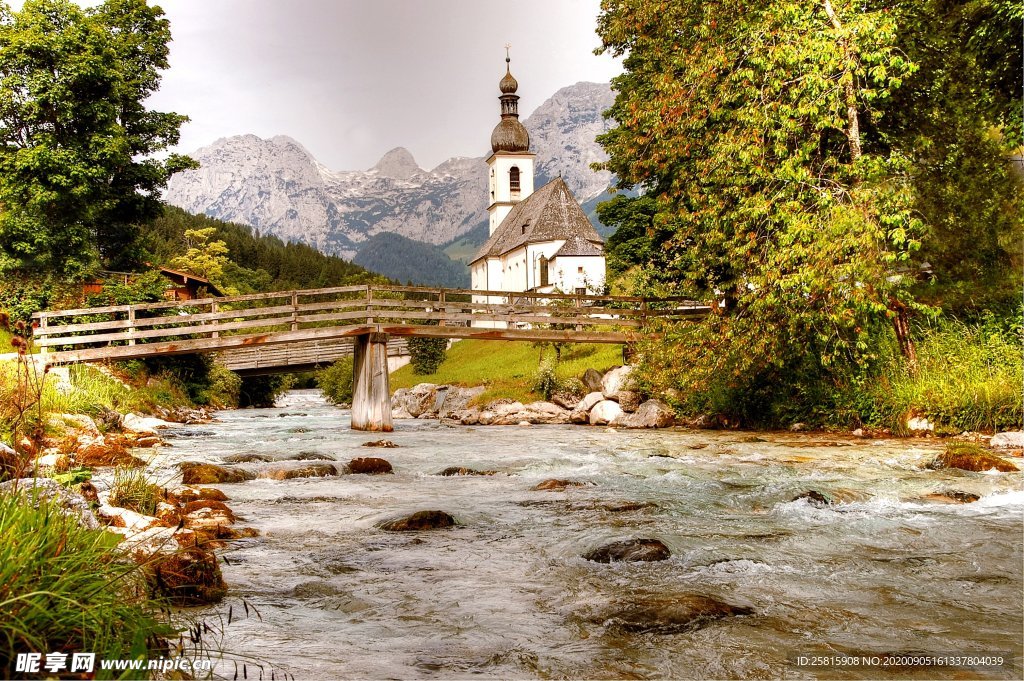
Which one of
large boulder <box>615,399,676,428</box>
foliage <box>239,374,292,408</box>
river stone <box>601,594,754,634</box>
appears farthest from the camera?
foliage <box>239,374,292,408</box>

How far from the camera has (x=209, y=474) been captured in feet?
36.2

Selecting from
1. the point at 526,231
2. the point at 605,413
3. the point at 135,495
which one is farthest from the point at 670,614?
the point at 526,231

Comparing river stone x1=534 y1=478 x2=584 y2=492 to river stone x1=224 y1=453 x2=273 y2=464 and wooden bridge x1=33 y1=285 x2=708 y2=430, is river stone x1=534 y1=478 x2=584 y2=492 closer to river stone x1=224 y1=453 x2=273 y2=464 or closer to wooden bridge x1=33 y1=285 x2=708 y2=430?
river stone x1=224 y1=453 x2=273 y2=464

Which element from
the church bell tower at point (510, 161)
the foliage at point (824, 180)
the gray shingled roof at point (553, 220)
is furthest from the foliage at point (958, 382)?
the church bell tower at point (510, 161)

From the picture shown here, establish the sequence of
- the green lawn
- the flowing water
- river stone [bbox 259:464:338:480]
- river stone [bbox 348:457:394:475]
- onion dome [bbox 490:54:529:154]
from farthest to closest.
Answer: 1. onion dome [bbox 490:54:529:154]
2. the green lawn
3. river stone [bbox 348:457:394:475]
4. river stone [bbox 259:464:338:480]
5. the flowing water

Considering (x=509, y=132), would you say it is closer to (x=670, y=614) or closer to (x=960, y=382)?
(x=960, y=382)

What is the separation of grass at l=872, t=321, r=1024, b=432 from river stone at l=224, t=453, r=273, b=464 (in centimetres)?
1235

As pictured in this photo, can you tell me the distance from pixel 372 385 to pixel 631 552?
16.2 metres

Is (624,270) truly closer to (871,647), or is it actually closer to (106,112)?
(106,112)

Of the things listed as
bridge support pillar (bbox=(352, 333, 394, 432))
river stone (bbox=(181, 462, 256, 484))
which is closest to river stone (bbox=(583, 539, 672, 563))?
river stone (bbox=(181, 462, 256, 484))

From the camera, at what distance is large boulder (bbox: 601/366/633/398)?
78.9 feet

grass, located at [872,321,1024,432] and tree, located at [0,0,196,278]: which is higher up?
tree, located at [0,0,196,278]

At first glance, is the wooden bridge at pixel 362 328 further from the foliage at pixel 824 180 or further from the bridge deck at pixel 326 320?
the foliage at pixel 824 180

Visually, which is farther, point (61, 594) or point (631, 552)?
point (631, 552)
